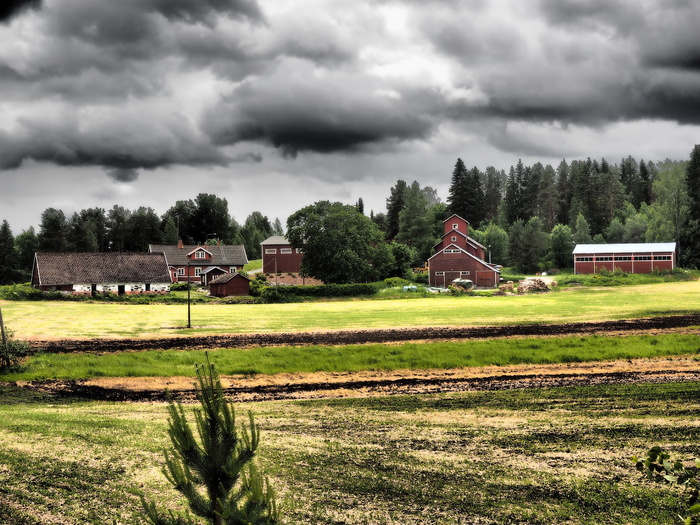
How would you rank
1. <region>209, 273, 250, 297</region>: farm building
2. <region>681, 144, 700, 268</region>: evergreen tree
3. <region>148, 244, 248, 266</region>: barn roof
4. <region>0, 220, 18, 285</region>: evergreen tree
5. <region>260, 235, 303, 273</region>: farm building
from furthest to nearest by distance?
<region>0, 220, 18, 285</region>: evergreen tree
<region>148, 244, 248, 266</region>: barn roof
<region>260, 235, 303, 273</region>: farm building
<region>681, 144, 700, 268</region>: evergreen tree
<region>209, 273, 250, 297</region>: farm building

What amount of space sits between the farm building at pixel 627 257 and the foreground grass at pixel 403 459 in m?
84.1

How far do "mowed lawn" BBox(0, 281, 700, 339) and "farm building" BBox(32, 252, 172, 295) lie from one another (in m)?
16.2

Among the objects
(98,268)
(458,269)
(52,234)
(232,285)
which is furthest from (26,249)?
(458,269)

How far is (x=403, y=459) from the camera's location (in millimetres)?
13930

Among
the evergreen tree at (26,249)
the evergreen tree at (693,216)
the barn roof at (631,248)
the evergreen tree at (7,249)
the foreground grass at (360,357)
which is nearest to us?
the foreground grass at (360,357)

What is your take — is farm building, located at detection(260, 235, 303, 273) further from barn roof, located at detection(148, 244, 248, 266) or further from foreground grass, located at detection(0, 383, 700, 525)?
foreground grass, located at detection(0, 383, 700, 525)

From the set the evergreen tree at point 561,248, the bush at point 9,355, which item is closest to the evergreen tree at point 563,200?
the evergreen tree at point 561,248

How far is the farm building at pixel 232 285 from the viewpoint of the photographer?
8675 cm

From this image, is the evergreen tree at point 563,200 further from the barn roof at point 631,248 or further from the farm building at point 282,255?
the farm building at point 282,255

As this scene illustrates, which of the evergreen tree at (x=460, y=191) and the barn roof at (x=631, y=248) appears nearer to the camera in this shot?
the barn roof at (x=631, y=248)

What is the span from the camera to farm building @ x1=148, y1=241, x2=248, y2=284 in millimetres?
113831

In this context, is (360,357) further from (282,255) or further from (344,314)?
(282,255)

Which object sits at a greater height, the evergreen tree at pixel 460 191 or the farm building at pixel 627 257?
the evergreen tree at pixel 460 191

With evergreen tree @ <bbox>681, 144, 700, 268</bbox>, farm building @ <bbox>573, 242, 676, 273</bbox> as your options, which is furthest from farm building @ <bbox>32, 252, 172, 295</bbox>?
evergreen tree @ <bbox>681, 144, 700, 268</bbox>
